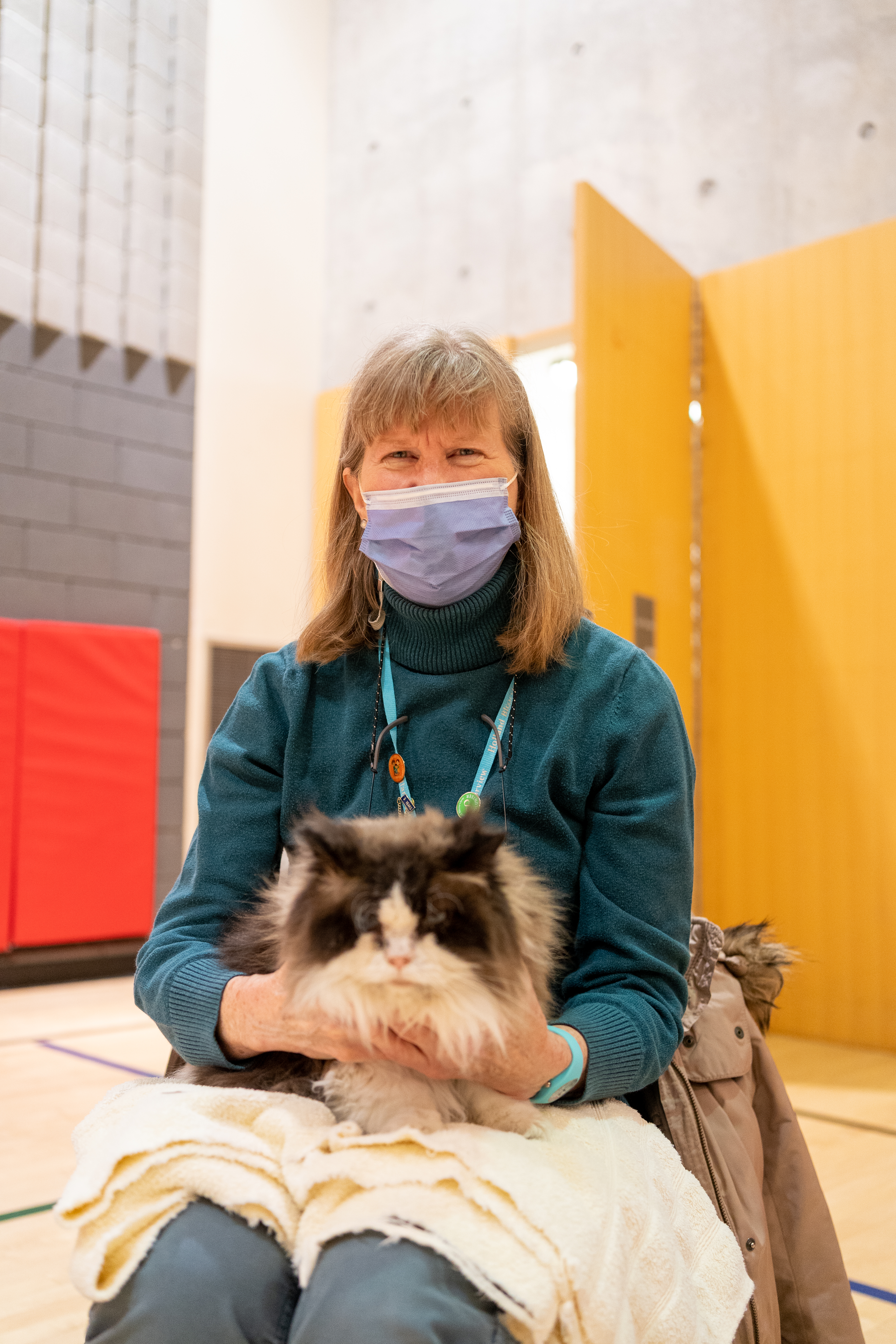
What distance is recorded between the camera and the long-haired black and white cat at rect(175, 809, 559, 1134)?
39.9 inches

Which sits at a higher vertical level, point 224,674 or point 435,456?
point 435,456

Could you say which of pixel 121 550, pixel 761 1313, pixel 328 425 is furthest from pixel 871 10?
pixel 761 1313

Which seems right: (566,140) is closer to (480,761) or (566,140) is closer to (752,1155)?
(480,761)

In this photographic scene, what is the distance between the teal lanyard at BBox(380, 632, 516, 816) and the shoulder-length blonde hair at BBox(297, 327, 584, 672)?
60 mm

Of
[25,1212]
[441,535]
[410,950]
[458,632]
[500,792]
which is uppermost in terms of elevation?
[441,535]

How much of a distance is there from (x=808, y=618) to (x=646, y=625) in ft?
2.15

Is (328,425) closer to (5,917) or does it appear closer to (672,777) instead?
(5,917)

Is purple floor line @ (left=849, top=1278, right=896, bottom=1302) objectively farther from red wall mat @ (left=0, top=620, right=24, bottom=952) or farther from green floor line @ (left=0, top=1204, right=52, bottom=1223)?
red wall mat @ (left=0, top=620, right=24, bottom=952)

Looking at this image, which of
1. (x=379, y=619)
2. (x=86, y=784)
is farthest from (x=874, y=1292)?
(x=86, y=784)

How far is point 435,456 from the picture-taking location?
1442 mm

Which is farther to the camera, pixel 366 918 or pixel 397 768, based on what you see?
pixel 397 768

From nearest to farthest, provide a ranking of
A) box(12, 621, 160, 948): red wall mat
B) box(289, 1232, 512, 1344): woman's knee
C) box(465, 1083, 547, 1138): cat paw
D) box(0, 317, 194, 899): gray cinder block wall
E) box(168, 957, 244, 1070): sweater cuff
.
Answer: box(289, 1232, 512, 1344): woman's knee < box(465, 1083, 547, 1138): cat paw < box(168, 957, 244, 1070): sweater cuff < box(12, 621, 160, 948): red wall mat < box(0, 317, 194, 899): gray cinder block wall

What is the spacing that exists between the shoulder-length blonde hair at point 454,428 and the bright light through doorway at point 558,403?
221cm

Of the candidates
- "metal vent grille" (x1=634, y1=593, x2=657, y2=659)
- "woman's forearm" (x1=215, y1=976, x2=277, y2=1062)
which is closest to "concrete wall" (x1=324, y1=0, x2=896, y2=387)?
"metal vent grille" (x1=634, y1=593, x2=657, y2=659)
